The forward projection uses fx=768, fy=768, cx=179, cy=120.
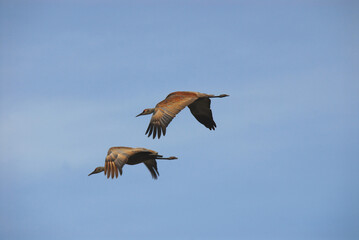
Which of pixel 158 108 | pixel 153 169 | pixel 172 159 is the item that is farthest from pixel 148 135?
pixel 153 169

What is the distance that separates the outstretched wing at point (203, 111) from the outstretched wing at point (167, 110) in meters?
1.39

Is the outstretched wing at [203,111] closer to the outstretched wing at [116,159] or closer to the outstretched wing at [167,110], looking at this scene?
the outstretched wing at [167,110]

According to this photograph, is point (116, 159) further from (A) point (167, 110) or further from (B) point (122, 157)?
(A) point (167, 110)

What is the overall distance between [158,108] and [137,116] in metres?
2.74

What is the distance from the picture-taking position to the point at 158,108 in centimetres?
2242

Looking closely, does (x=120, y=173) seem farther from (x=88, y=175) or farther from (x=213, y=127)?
(x=213, y=127)

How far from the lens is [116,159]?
21.9 meters

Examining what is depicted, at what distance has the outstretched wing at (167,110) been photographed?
21812 millimetres

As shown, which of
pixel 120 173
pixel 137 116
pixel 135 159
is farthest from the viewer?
pixel 137 116

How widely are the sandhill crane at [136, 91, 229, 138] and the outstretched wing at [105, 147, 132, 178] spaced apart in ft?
3.54

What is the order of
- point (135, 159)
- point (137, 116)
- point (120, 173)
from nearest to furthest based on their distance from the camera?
1. point (120, 173)
2. point (135, 159)
3. point (137, 116)

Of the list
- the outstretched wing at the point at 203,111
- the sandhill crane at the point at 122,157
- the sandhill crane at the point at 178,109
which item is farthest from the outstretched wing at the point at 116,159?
the outstretched wing at the point at 203,111

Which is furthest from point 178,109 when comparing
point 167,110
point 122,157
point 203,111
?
point 203,111

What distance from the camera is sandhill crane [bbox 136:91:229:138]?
21891 mm
